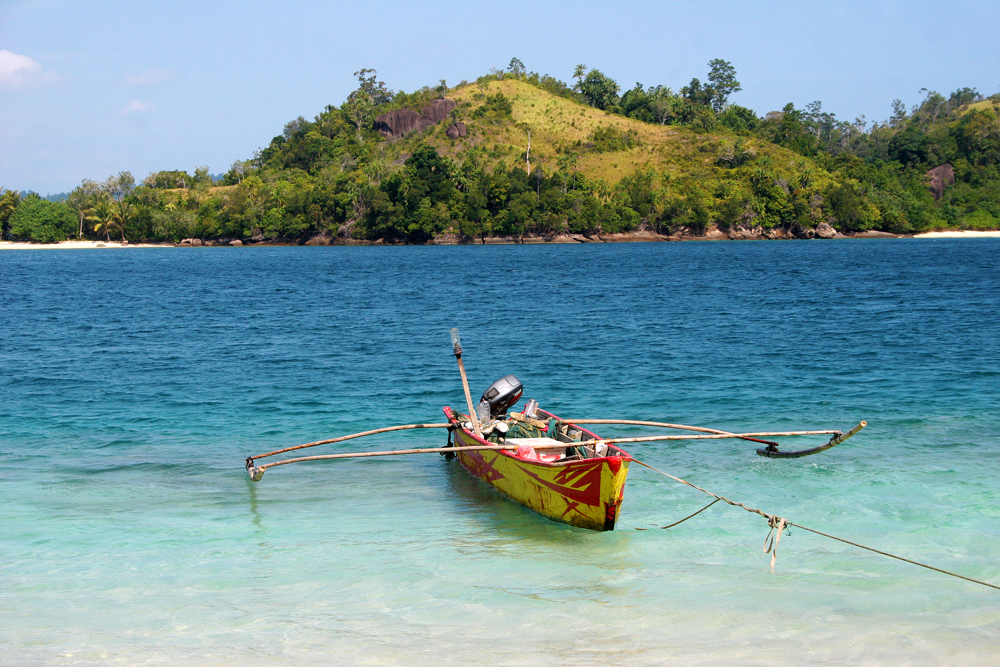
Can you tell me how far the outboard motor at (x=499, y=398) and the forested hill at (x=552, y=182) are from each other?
11503 centimetres

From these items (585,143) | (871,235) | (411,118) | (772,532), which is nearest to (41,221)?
(411,118)

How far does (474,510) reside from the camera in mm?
12758

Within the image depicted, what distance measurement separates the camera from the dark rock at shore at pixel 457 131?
531 ft

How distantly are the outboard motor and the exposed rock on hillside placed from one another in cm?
16321

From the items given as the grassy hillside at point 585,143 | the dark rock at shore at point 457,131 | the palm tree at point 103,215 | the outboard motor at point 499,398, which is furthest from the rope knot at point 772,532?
the dark rock at shore at point 457,131

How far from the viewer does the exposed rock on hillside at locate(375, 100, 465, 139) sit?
172m

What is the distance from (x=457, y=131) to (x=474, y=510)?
15600 cm

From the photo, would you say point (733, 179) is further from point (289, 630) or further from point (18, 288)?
point (289, 630)

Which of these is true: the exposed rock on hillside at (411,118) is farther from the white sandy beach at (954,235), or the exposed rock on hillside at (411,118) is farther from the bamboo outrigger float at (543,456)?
the bamboo outrigger float at (543,456)

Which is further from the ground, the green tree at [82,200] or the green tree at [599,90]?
the green tree at [599,90]

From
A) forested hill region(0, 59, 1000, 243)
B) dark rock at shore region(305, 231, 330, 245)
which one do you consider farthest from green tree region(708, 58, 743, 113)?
dark rock at shore region(305, 231, 330, 245)

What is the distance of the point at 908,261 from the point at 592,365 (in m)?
59.8

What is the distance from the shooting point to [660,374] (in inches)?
923

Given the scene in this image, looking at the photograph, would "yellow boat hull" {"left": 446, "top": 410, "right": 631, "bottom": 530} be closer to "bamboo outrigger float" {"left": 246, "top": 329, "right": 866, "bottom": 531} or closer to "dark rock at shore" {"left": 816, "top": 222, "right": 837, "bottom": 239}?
"bamboo outrigger float" {"left": 246, "top": 329, "right": 866, "bottom": 531}
